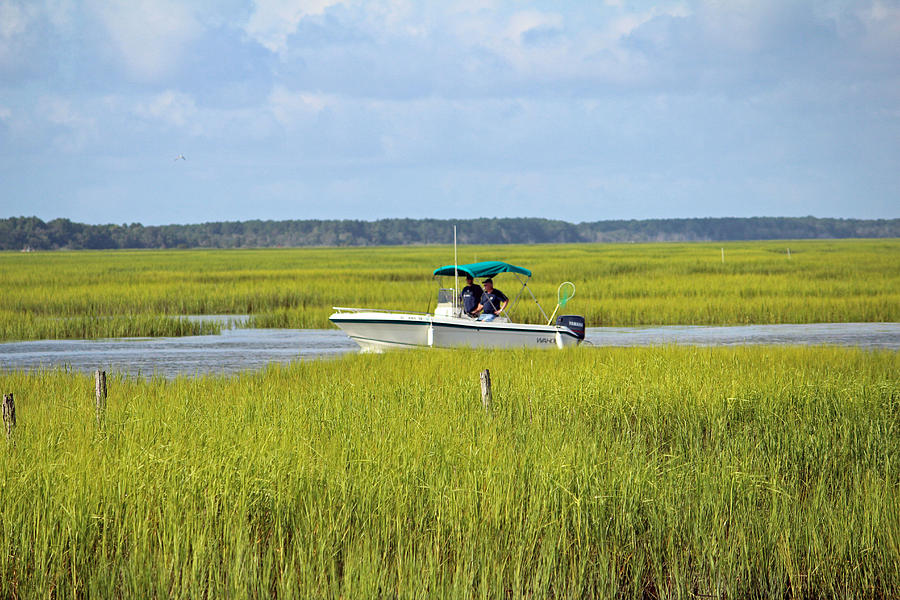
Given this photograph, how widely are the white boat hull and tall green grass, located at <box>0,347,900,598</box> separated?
7917 millimetres

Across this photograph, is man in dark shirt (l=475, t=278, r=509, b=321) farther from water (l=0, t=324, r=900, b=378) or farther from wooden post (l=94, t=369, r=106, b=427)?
wooden post (l=94, t=369, r=106, b=427)

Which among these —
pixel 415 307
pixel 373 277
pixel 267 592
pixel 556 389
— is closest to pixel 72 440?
pixel 267 592

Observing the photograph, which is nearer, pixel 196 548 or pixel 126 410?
pixel 196 548

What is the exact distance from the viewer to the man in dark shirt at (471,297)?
1891 cm

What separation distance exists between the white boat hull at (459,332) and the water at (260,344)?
1977 millimetres

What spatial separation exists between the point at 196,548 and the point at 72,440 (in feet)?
11.4

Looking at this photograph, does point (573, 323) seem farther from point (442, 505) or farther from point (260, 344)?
point (442, 505)

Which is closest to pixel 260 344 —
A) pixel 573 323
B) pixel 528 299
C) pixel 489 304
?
pixel 489 304

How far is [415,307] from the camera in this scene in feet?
95.2

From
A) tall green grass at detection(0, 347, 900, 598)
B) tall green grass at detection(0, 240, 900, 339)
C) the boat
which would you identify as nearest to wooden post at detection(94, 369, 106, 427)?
tall green grass at detection(0, 347, 900, 598)

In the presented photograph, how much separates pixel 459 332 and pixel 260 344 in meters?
7.19

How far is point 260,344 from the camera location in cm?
2359

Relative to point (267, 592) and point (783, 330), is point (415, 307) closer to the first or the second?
point (783, 330)

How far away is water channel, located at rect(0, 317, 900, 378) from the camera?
19.3 meters
